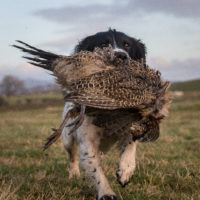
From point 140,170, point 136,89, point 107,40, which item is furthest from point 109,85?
point 140,170

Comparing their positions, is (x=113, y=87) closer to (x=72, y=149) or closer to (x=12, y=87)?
(x=72, y=149)

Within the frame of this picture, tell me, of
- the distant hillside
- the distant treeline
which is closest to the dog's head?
the distant hillside

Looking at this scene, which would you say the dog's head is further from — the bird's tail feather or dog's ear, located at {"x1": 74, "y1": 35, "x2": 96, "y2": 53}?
the bird's tail feather

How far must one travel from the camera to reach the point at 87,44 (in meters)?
4.50

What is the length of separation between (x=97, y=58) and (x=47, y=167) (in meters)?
2.62

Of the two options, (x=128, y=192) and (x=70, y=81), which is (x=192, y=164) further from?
(x=70, y=81)

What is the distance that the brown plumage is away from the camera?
257 cm

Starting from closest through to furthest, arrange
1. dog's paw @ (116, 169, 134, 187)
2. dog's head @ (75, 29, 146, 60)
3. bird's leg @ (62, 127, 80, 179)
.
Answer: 1. dog's paw @ (116, 169, 134, 187)
2. dog's head @ (75, 29, 146, 60)
3. bird's leg @ (62, 127, 80, 179)

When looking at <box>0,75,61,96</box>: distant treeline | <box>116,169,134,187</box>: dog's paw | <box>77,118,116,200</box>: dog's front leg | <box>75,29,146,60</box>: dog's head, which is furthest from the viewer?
<box>0,75,61,96</box>: distant treeline

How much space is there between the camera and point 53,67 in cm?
284

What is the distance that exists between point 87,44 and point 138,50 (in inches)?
27.8

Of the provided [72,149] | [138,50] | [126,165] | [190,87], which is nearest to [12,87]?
[190,87]

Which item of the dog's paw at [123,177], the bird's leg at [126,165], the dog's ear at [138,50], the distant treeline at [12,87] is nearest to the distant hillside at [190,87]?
the distant treeline at [12,87]

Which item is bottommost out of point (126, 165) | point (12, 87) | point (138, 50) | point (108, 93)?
point (12, 87)
